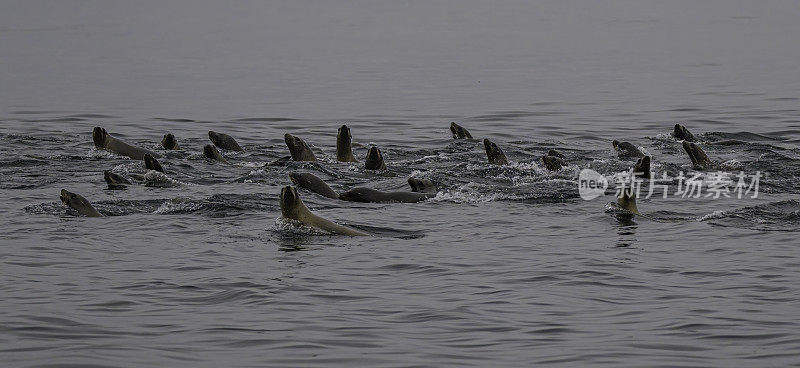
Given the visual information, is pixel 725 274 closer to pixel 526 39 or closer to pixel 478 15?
pixel 526 39

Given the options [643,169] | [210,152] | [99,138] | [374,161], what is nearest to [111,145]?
[99,138]

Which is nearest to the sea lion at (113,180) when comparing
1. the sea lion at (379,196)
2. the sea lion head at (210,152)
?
the sea lion head at (210,152)

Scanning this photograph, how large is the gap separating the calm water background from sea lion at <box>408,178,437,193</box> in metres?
0.24

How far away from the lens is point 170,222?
13.5m

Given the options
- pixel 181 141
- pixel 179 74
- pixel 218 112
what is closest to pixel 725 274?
pixel 181 141

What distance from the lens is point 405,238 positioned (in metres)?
12.8

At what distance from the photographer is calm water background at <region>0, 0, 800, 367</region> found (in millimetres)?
9070

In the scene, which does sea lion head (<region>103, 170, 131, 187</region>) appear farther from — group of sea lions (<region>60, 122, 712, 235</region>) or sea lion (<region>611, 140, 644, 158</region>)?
sea lion (<region>611, 140, 644, 158</region>)

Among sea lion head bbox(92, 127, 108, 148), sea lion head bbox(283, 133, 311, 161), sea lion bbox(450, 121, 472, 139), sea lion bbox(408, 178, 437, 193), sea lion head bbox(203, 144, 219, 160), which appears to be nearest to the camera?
sea lion bbox(408, 178, 437, 193)

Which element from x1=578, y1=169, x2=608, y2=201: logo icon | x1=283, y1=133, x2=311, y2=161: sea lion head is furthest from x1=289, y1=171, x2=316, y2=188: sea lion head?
x1=578, y1=169, x2=608, y2=201: logo icon

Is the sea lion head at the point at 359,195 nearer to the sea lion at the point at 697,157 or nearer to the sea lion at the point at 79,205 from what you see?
the sea lion at the point at 79,205

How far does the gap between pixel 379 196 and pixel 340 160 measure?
349cm

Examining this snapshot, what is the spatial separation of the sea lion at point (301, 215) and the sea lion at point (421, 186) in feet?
8.75

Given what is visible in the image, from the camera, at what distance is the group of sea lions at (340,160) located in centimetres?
1302
